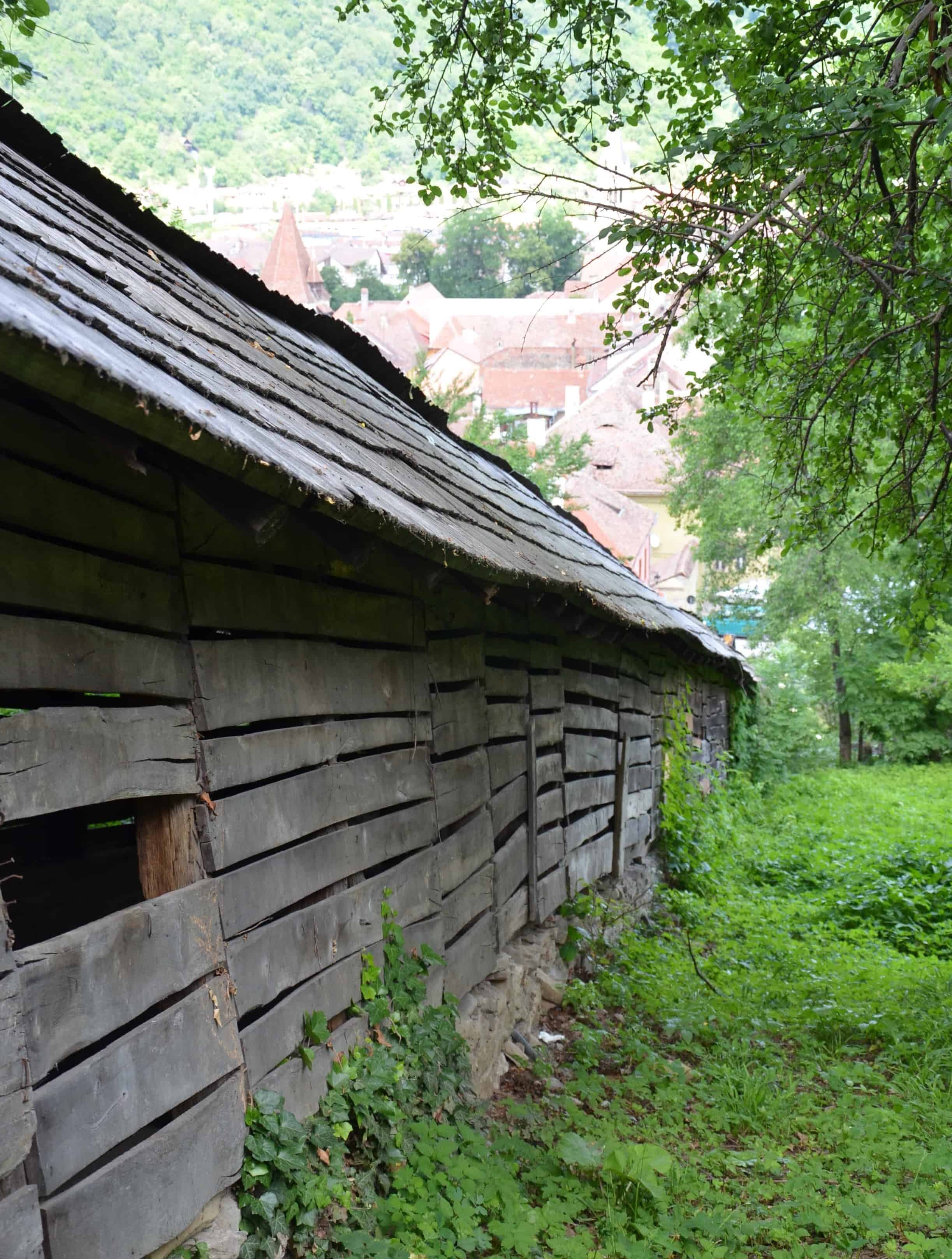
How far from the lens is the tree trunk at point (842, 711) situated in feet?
82.5

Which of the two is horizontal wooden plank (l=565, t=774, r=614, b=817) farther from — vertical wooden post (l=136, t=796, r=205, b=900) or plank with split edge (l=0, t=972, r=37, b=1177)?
plank with split edge (l=0, t=972, r=37, b=1177)

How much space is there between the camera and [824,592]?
2378 centimetres

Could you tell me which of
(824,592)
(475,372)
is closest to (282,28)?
(475,372)

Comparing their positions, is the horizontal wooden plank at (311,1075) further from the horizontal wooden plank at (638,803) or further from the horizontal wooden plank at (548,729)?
the horizontal wooden plank at (638,803)

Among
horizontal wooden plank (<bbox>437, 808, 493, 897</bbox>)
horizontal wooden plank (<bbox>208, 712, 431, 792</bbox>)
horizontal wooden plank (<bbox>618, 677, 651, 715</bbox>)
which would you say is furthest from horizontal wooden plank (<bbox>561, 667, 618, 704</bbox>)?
horizontal wooden plank (<bbox>208, 712, 431, 792</bbox>)

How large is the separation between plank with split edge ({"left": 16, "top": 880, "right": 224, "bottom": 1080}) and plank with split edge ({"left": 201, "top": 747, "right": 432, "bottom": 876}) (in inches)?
5.9

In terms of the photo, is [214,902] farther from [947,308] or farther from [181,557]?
[947,308]

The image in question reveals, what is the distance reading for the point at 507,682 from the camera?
5.64 m

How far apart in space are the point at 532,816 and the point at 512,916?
1.96 feet

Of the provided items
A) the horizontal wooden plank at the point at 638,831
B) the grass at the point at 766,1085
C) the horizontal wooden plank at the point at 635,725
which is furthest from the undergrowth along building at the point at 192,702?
the horizontal wooden plank at the point at 638,831

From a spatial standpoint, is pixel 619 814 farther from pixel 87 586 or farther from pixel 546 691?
pixel 87 586

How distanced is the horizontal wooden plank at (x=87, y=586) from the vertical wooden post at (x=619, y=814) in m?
6.19

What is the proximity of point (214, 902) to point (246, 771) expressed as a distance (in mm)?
375

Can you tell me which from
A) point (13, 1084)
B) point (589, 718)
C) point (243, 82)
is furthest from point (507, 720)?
point (243, 82)
